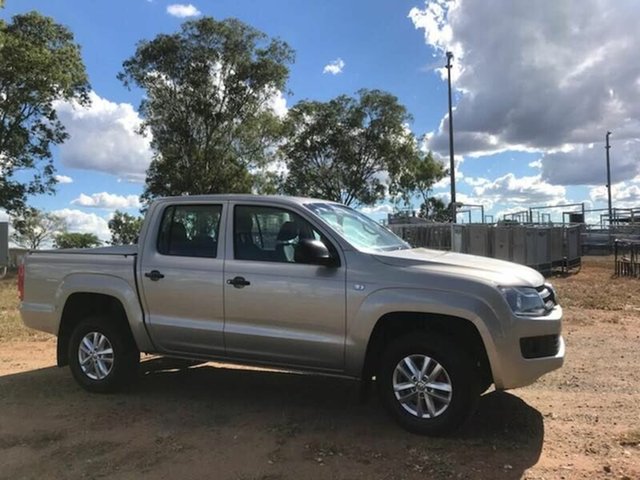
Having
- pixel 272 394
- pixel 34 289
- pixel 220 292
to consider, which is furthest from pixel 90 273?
pixel 272 394

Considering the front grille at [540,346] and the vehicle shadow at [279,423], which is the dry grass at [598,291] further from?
the front grille at [540,346]

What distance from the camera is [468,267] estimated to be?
5.07 metres

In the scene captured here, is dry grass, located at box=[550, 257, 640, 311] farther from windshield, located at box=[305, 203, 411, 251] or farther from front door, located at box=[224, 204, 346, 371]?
front door, located at box=[224, 204, 346, 371]

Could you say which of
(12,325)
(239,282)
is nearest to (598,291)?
(239,282)

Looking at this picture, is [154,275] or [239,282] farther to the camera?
[154,275]

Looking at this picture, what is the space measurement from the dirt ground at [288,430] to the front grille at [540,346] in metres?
0.67

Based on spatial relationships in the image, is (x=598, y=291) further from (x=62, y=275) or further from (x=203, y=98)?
(x=203, y=98)

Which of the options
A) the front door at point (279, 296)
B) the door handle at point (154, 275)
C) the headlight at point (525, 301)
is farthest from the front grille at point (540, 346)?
the door handle at point (154, 275)

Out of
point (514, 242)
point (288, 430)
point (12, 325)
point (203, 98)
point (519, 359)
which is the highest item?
point (203, 98)

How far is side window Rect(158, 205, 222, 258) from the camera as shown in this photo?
19.6 ft

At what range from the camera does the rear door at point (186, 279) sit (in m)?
5.78

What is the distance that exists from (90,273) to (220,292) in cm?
156

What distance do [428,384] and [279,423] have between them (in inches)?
52.1

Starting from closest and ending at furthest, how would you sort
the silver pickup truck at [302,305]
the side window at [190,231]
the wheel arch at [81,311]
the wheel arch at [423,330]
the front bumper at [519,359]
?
the front bumper at [519,359], the silver pickup truck at [302,305], the wheel arch at [423,330], the side window at [190,231], the wheel arch at [81,311]
